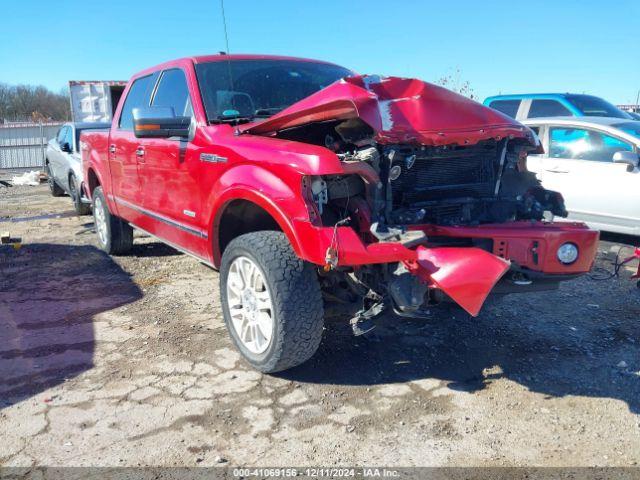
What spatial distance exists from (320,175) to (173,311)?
7.75 feet

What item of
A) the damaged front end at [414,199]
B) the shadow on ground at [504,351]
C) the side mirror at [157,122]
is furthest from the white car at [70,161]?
the damaged front end at [414,199]

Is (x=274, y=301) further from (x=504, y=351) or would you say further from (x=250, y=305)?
(x=504, y=351)

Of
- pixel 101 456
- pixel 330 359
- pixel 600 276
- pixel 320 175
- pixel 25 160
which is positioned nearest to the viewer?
pixel 101 456

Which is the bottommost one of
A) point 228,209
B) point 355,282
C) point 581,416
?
point 581,416

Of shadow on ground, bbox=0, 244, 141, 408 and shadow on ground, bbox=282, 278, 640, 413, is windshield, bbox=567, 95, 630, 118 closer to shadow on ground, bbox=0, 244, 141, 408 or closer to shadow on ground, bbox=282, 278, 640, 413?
shadow on ground, bbox=282, 278, 640, 413

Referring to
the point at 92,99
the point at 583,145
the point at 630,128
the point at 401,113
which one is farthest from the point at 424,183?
the point at 92,99

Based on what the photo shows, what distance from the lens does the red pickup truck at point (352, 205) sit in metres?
2.88

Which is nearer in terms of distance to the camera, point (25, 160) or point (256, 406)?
point (256, 406)

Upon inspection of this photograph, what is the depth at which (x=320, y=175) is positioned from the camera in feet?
9.53

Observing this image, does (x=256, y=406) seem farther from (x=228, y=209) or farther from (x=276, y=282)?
(x=228, y=209)

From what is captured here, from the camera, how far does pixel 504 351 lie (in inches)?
149

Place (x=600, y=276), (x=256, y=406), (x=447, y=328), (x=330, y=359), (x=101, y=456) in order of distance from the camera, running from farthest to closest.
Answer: (x=600, y=276) < (x=447, y=328) < (x=330, y=359) < (x=256, y=406) < (x=101, y=456)

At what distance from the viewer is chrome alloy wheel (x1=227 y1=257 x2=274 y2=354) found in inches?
130

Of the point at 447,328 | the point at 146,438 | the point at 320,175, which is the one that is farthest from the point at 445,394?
the point at 146,438
